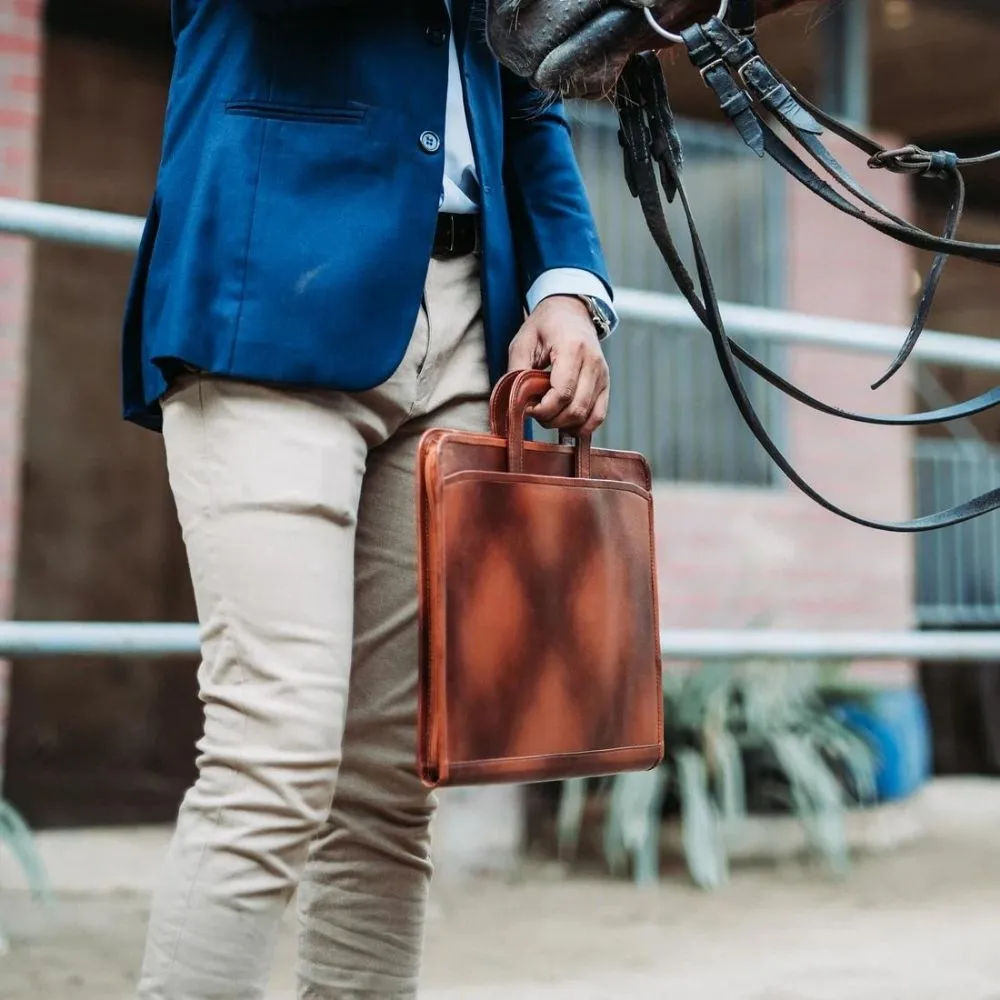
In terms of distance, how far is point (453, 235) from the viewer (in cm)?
113

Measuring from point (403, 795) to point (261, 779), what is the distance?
8.5 inches

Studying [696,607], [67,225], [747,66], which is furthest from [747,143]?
[696,607]

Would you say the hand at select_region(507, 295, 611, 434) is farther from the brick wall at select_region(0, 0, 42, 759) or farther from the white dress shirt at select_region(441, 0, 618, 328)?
the brick wall at select_region(0, 0, 42, 759)

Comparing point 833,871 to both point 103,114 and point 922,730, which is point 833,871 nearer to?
point 922,730

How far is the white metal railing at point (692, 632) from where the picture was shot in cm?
157

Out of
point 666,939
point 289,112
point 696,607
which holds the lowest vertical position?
point 666,939

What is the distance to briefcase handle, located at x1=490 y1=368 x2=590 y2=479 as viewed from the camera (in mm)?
1053

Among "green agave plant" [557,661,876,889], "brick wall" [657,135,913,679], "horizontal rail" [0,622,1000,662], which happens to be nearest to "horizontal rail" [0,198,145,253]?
"horizontal rail" [0,622,1000,662]

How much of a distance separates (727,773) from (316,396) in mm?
2128

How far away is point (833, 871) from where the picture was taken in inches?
116

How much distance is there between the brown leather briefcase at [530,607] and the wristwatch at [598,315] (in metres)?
0.11

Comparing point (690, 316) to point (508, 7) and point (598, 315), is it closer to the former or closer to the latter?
point (598, 315)

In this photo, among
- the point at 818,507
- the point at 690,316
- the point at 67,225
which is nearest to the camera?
the point at 67,225

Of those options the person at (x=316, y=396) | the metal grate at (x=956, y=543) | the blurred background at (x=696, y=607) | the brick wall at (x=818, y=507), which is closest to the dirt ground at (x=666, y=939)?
the blurred background at (x=696, y=607)
